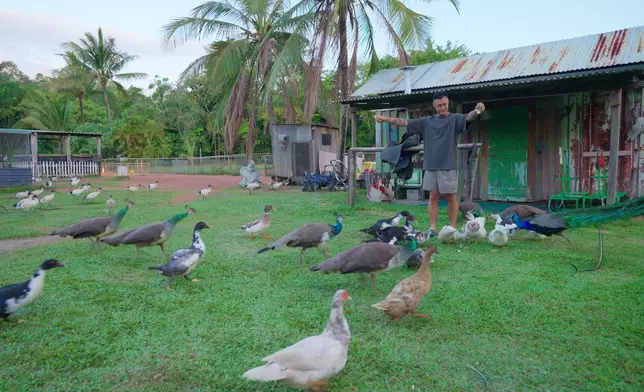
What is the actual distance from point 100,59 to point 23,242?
35.4 m

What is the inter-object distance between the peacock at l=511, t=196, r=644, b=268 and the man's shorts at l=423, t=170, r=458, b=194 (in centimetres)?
128

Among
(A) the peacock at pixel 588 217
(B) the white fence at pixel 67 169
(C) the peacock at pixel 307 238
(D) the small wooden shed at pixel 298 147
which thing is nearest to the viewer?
(A) the peacock at pixel 588 217

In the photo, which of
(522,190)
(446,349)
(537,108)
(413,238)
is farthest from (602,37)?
(446,349)

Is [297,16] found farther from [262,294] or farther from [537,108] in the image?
[262,294]

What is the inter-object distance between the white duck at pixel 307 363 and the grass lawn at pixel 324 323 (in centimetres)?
28

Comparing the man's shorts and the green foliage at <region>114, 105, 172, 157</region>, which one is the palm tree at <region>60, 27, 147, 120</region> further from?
the man's shorts

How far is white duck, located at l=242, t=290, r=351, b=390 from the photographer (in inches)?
103

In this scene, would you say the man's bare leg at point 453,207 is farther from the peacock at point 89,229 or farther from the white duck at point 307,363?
the peacock at point 89,229

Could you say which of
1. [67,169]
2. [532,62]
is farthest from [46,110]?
[532,62]

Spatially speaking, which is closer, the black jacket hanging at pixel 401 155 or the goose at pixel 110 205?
the black jacket hanging at pixel 401 155

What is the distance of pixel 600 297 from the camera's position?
4422 mm

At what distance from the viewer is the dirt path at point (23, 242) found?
288 inches

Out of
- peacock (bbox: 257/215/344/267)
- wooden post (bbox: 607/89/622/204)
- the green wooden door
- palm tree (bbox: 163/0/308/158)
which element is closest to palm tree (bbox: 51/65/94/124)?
palm tree (bbox: 163/0/308/158)

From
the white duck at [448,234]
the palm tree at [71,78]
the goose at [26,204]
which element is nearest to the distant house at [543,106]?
the white duck at [448,234]
